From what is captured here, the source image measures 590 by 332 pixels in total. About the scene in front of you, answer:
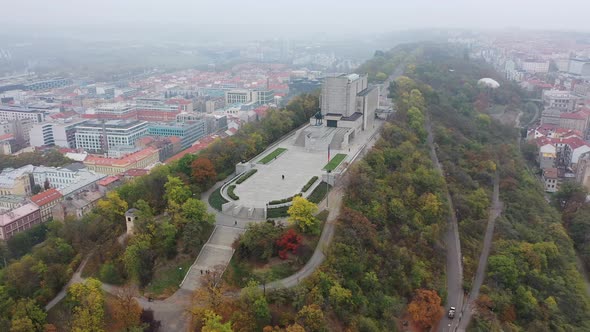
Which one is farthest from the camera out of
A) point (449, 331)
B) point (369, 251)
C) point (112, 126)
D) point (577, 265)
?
point (112, 126)

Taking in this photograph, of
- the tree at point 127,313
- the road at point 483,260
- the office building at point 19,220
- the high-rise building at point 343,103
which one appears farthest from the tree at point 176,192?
the high-rise building at point 343,103

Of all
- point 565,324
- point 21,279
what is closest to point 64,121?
point 21,279

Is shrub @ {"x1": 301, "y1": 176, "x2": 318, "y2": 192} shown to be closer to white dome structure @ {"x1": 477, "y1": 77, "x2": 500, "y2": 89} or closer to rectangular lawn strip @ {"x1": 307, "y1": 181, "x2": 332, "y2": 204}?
rectangular lawn strip @ {"x1": 307, "y1": 181, "x2": 332, "y2": 204}

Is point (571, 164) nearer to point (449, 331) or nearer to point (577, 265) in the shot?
point (577, 265)

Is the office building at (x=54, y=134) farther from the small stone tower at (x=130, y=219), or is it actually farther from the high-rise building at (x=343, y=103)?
the small stone tower at (x=130, y=219)

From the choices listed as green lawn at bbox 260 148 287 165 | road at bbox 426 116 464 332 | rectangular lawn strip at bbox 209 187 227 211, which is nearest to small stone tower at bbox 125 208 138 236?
rectangular lawn strip at bbox 209 187 227 211

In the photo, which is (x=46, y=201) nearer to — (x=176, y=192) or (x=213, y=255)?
(x=176, y=192)
